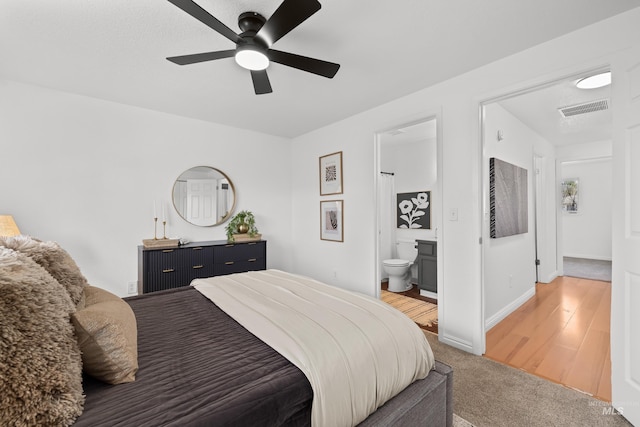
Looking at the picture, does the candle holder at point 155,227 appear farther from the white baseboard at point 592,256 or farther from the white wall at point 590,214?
the white baseboard at point 592,256

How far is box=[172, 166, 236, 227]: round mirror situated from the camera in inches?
145

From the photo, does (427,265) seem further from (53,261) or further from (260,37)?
(53,261)

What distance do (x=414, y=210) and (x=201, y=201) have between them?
3335mm

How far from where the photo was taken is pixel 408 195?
4.94 metres

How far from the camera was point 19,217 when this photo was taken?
8.91 ft

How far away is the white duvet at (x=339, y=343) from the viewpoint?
109 cm

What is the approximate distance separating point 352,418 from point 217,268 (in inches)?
107

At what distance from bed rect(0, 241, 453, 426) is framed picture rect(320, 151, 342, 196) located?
7.92 ft

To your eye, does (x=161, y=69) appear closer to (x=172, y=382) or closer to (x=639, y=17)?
(x=172, y=382)

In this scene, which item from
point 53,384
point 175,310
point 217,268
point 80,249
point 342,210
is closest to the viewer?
point 53,384

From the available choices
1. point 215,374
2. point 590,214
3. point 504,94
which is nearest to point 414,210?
point 504,94

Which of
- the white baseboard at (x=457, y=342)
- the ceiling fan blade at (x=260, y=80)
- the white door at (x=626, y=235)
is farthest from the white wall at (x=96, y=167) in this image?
the white door at (x=626, y=235)

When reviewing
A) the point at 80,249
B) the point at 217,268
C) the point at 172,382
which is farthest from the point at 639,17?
the point at 80,249

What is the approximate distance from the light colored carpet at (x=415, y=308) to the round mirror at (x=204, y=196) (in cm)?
259
